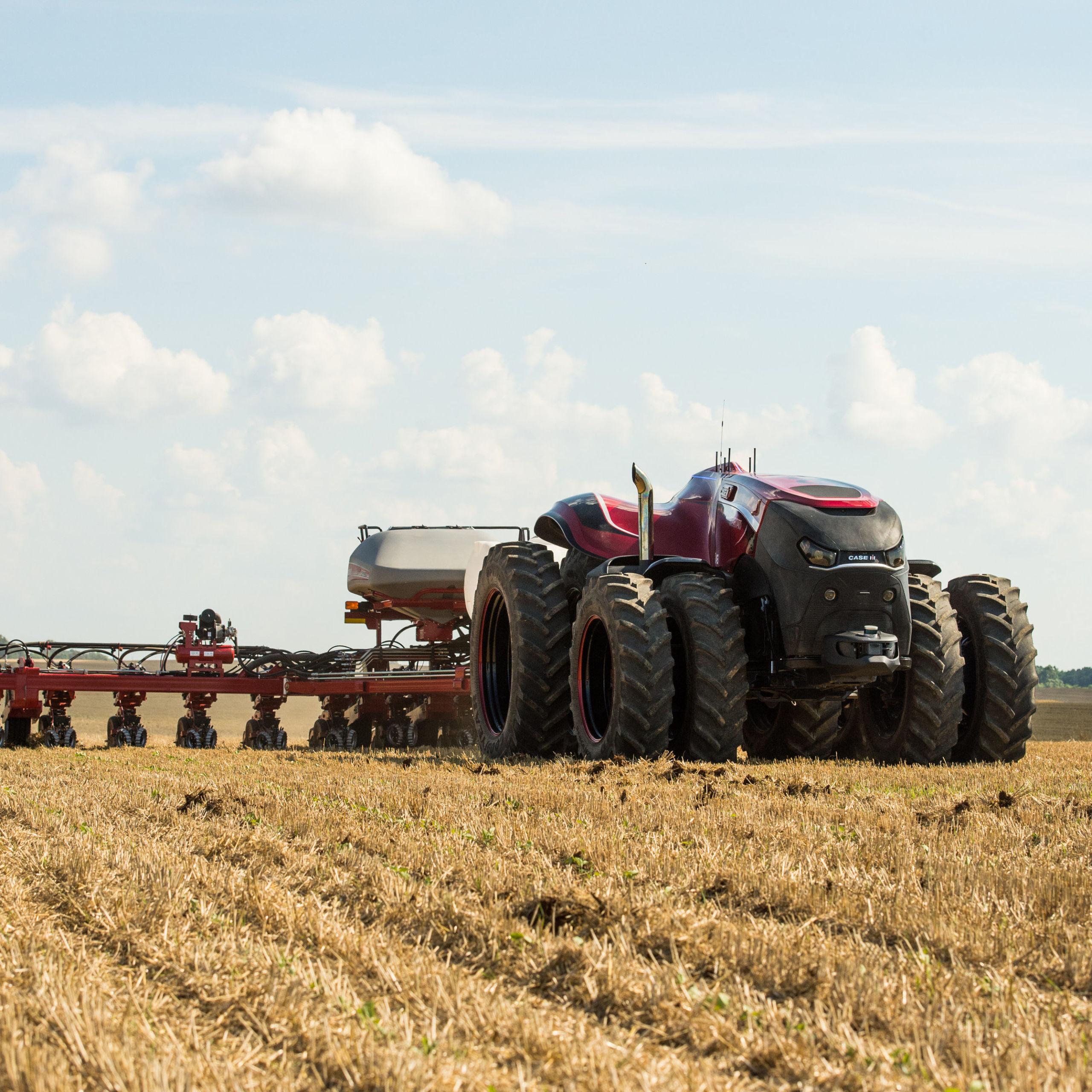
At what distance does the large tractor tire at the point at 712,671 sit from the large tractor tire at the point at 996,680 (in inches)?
79.5

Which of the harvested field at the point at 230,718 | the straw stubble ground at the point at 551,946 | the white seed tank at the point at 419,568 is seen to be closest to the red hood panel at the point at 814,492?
the straw stubble ground at the point at 551,946

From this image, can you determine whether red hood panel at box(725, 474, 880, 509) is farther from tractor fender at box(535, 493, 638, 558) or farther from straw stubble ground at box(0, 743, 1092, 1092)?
straw stubble ground at box(0, 743, 1092, 1092)

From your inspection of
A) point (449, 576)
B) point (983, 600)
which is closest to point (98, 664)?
point (449, 576)

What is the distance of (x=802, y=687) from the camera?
8.93m

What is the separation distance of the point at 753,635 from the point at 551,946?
235 inches

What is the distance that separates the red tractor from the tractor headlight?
0.4 inches

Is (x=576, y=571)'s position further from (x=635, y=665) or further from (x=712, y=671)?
(x=712, y=671)

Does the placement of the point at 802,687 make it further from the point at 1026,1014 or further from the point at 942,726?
the point at 1026,1014

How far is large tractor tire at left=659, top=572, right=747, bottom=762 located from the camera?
8539mm

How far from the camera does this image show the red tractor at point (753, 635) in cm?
865

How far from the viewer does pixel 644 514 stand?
10.3 m

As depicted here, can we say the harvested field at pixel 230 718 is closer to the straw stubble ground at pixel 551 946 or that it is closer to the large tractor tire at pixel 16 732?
the large tractor tire at pixel 16 732

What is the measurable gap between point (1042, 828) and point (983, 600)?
14.7ft

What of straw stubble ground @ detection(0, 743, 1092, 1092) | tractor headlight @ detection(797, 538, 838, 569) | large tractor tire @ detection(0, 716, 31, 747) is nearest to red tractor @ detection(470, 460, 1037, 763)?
tractor headlight @ detection(797, 538, 838, 569)
